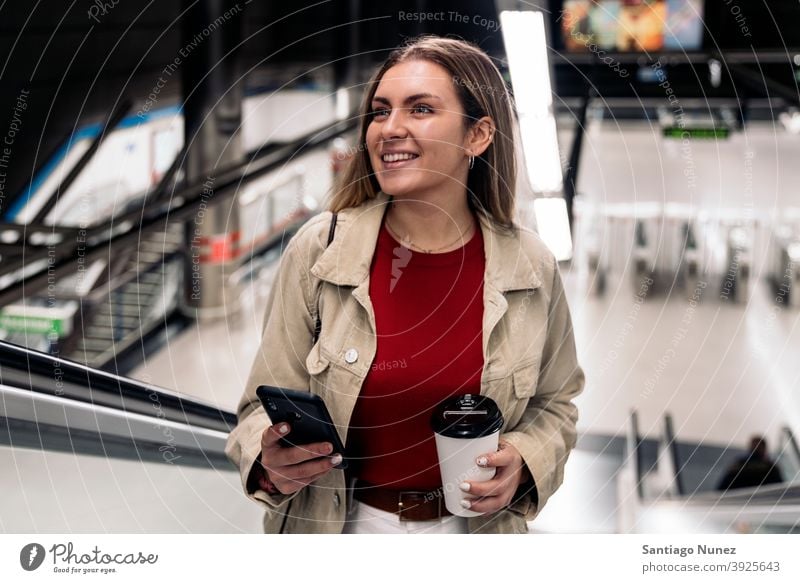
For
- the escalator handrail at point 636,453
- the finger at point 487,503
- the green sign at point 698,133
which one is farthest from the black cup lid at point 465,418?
the escalator handrail at point 636,453

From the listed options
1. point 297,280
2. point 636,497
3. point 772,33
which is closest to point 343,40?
point 297,280

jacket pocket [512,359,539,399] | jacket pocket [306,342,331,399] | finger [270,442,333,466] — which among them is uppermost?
jacket pocket [306,342,331,399]

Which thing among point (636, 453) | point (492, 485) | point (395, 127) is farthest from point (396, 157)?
point (636, 453)

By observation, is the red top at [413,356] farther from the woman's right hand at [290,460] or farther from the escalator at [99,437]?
the escalator at [99,437]

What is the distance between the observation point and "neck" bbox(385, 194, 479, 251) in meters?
1.15

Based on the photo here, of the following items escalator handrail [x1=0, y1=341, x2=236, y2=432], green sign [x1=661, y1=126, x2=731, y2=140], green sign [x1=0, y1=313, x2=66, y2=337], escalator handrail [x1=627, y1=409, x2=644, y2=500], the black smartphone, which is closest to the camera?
the black smartphone

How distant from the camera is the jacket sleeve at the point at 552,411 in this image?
1165 millimetres

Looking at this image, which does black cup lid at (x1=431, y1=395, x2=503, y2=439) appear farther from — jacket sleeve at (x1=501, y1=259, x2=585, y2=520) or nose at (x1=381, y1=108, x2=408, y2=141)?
nose at (x1=381, y1=108, x2=408, y2=141)

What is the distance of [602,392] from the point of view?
418 centimetres

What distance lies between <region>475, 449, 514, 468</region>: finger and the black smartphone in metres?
0.18

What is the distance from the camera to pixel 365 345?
1114mm

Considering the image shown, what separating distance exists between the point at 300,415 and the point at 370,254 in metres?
0.23

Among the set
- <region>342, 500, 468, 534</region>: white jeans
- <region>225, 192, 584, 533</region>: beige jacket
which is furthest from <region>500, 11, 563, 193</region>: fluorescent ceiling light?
<region>342, 500, 468, 534</region>: white jeans

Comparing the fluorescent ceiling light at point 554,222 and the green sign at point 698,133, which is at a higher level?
the green sign at point 698,133
